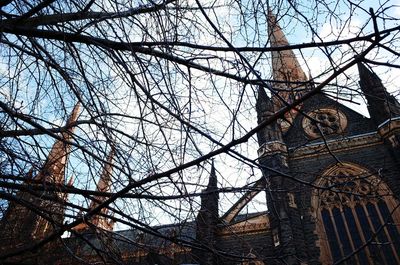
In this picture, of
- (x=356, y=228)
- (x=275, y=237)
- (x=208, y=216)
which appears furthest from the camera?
(x=356, y=228)

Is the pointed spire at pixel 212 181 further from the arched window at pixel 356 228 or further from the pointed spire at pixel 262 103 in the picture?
the arched window at pixel 356 228

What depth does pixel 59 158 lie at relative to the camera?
119 inches

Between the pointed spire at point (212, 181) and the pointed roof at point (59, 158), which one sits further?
the pointed roof at point (59, 158)

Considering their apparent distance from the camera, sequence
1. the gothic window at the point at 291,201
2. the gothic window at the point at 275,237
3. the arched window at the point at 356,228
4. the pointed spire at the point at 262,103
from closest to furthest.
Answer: the pointed spire at the point at 262,103 < the arched window at the point at 356,228 < the gothic window at the point at 275,237 < the gothic window at the point at 291,201

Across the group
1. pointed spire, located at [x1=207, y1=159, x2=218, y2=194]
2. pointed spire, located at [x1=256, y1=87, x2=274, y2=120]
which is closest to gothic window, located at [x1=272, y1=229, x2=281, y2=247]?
pointed spire, located at [x1=256, y1=87, x2=274, y2=120]

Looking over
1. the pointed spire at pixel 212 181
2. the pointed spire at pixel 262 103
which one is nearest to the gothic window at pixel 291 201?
the pointed spire at pixel 262 103

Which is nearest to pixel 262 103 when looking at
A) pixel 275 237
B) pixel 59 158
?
pixel 59 158

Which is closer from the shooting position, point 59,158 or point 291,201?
point 59,158

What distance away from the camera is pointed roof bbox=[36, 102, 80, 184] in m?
2.89

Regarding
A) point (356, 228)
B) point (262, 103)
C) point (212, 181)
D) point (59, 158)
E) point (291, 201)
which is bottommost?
point (212, 181)

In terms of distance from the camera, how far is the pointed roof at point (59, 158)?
2.89 metres

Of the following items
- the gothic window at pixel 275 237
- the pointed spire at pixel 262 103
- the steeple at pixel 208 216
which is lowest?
the steeple at pixel 208 216

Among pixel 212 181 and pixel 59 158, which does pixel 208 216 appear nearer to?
pixel 212 181

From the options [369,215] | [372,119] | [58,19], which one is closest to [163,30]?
[58,19]
